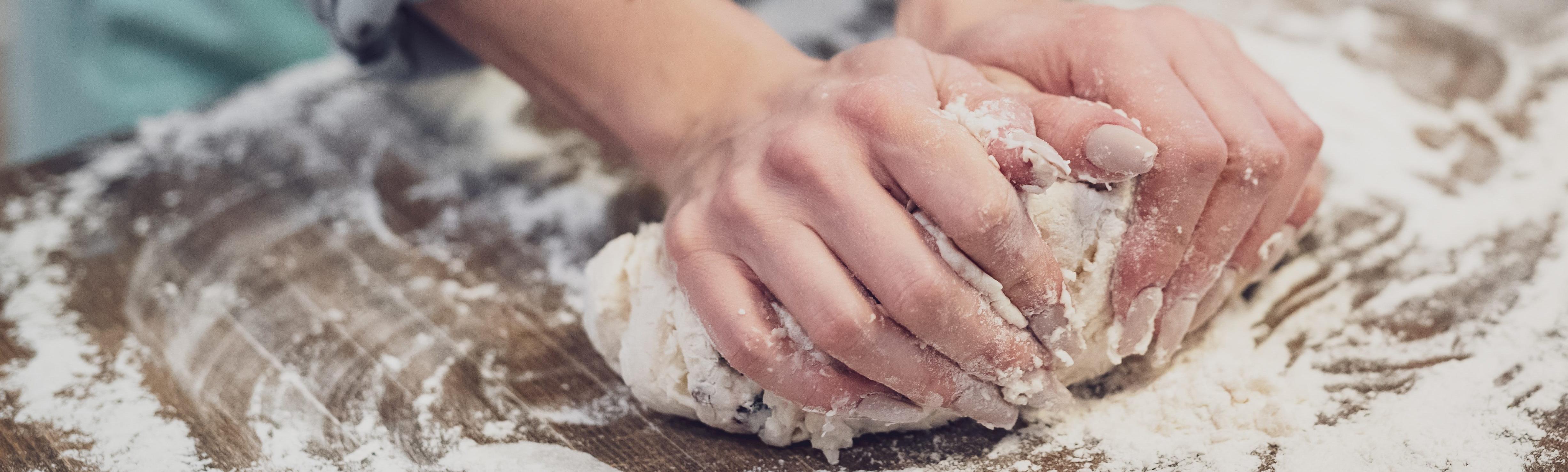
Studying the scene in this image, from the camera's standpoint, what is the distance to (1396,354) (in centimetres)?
97

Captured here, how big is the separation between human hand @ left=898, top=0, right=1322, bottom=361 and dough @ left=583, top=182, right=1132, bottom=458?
22 millimetres

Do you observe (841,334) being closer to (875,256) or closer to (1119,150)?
(875,256)

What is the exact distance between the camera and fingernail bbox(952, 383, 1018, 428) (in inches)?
32.7

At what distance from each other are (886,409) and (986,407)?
0.29 ft

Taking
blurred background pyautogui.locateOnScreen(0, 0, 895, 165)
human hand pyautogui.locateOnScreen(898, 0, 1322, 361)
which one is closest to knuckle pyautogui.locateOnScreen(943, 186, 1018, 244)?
human hand pyautogui.locateOnScreen(898, 0, 1322, 361)

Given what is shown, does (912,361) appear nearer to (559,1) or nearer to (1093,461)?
(1093,461)

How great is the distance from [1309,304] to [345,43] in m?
1.18

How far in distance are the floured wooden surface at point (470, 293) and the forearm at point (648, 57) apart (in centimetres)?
20

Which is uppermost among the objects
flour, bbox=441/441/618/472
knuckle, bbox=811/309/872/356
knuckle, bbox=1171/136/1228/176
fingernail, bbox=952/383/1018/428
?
knuckle, bbox=1171/136/1228/176

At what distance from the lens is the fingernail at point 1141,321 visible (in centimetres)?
88

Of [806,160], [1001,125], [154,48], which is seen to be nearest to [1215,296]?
[1001,125]

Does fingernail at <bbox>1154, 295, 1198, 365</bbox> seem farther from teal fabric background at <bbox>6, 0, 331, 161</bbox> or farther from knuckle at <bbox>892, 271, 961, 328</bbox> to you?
teal fabric background at <bbox>6, 0, 331, 161</bbox>

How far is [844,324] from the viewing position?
76 cm

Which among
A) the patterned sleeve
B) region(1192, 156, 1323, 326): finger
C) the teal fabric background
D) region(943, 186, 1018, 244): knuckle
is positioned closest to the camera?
region(943, 186, 1018, 244): knuckle
